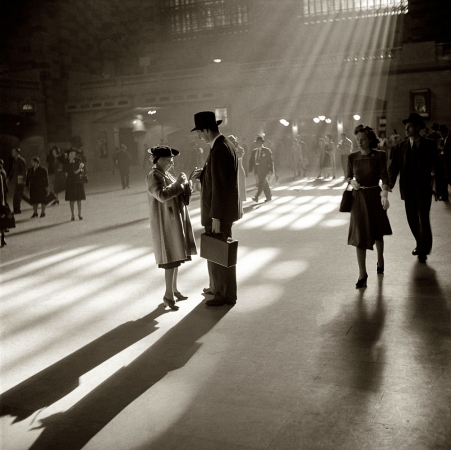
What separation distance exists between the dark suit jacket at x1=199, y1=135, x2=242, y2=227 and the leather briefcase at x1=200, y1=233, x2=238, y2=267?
0.15 metres

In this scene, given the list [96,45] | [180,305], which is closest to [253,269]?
[180,305]

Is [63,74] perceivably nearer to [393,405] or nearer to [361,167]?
[361,167]

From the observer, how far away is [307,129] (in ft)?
104

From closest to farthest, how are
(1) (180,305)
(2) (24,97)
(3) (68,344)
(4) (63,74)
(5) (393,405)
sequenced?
(5) (393,405) → (3) (68,344) → (1) (180,305) → (2) (24,97) → (4) (63,74)

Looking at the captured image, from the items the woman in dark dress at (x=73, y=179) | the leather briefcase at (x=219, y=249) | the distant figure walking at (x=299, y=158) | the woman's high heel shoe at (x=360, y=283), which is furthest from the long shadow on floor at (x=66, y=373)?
the distant figure walking at (x=299, y=158)

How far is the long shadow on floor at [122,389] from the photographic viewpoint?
10.2 ft

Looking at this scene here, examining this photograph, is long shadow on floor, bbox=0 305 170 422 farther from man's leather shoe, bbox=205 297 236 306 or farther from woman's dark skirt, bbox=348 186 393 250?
woman's dark skirt, bbox=348 186 393 250

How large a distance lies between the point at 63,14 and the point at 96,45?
9.51 ft

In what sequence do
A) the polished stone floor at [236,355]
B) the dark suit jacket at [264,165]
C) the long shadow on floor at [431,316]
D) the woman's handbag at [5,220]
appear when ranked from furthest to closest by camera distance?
1. the dark suit jacket at [264,165]
2. the woman's handbag at [5,220]
3. the long shadow on floor at [431,316]
4. the polished stone floor at [236,355]

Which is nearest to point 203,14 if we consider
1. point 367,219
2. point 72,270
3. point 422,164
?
point 72,270

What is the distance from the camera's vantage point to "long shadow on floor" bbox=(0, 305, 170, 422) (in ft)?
A: 11.6

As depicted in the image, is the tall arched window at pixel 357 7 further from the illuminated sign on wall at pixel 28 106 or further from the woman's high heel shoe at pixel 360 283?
the woman's high heel shoe at pixel 360 283

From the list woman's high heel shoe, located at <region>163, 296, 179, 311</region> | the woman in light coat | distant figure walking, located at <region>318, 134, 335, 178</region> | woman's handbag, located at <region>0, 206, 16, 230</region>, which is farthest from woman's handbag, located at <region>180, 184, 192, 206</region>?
distant figure walking, located at <region>318, 134, 335, 178</region>

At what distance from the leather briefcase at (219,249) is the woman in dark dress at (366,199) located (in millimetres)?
1382
